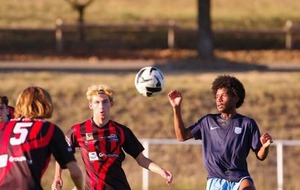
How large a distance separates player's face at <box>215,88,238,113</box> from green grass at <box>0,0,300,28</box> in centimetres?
2581

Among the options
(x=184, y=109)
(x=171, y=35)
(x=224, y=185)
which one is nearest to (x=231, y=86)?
(x=224, y=185)

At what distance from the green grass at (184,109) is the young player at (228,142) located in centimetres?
820

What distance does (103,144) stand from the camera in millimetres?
10586

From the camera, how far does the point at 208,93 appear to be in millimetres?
21984

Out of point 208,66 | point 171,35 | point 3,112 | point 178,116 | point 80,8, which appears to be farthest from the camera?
point 80,8

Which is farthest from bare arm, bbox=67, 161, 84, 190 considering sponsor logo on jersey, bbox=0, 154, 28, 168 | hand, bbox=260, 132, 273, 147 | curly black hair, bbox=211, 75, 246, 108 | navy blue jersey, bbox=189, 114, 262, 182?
curly black hair, bbox=211, 75, 246, 108

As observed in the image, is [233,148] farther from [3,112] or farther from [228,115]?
[3,112]

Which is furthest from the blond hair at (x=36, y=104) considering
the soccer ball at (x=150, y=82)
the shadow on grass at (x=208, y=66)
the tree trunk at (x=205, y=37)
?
the tree trunk at (x=205, y=37)

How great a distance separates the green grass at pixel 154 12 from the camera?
126 ft

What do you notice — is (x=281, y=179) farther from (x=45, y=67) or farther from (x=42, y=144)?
(x=45, y=67)

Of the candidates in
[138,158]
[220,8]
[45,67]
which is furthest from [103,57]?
[138,158]

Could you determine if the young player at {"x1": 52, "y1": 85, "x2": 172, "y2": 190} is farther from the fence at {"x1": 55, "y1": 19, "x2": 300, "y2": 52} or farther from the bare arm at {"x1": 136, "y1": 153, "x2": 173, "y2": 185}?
the fence at {"x1": 55, "y1": 19, "x2": 300, "y2": 52}

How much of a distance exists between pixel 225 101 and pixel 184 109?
10581 millimetres

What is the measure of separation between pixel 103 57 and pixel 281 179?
1552 cm
